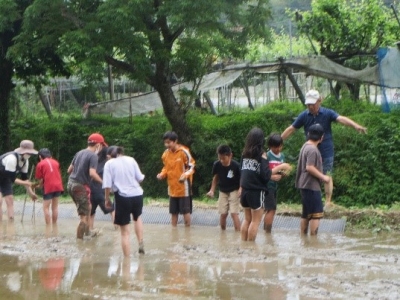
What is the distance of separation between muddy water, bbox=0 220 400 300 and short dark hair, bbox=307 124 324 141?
4.92 feet

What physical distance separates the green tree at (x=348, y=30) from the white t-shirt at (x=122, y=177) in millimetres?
11400

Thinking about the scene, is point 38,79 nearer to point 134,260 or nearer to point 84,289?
point 134,260

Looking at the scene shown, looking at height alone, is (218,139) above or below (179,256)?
above

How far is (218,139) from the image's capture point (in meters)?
19.8

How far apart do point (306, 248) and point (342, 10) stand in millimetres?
11956

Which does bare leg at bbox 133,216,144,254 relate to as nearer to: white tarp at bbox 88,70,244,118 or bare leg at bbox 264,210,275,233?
bare leg at bbox 264,210,275,233

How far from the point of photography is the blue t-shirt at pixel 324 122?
1220 cm

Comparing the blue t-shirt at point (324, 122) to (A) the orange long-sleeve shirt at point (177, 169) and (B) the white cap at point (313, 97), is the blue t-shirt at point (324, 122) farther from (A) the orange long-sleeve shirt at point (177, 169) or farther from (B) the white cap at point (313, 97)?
(A) the orange long-sleeve shirt at point (177, 169)

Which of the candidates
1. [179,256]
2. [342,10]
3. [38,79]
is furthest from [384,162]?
[38,79]

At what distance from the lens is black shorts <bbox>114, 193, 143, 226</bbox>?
10.9 m

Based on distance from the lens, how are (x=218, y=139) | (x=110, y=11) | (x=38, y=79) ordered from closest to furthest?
(x=110, y=11) < (x=218, y=139) < (x=38, y=79)

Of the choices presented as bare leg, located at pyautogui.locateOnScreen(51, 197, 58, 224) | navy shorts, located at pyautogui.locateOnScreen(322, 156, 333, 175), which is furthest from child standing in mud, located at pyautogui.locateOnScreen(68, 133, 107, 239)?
navy shorts, located at pyautogui.locateOnScreen(322, 156, 333, 175)

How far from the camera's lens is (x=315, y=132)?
457 inches

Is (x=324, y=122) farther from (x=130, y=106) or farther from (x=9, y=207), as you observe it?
(x=130, y=106)
